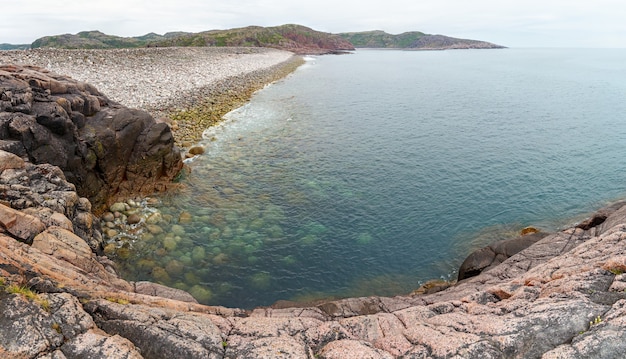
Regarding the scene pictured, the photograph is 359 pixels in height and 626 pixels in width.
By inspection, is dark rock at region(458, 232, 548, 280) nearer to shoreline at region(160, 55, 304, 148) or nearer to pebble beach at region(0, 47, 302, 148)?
shoreline at region(160, 55, 304, 148)

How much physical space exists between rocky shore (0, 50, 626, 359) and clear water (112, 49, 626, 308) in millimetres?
3780

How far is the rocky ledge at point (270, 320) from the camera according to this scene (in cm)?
879

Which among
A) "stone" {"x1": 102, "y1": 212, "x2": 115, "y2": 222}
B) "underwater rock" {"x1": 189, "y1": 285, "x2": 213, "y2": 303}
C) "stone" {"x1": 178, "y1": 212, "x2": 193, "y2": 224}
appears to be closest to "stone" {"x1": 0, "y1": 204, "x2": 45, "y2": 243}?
"underwater rock" {"x1": 189, "y1": 285, "x2": 213, "y2": 303}

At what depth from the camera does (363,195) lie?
29281mm

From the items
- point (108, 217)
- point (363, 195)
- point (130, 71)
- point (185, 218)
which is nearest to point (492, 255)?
point (363, 195)

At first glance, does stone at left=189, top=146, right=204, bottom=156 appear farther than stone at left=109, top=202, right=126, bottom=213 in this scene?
Yes

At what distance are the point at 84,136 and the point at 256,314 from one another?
18.5 metres

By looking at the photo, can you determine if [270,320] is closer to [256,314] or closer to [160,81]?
[256,314]

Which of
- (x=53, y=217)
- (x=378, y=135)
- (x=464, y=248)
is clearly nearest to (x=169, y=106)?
(x=378, y=135)

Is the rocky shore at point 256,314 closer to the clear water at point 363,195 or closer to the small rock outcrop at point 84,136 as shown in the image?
the small rock outcrop at point 84,136

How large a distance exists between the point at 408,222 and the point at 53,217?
20.3 meters

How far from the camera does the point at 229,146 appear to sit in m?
38.8

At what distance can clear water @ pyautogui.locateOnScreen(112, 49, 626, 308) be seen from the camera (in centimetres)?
2039

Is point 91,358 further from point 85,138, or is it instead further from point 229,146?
point 229,146
